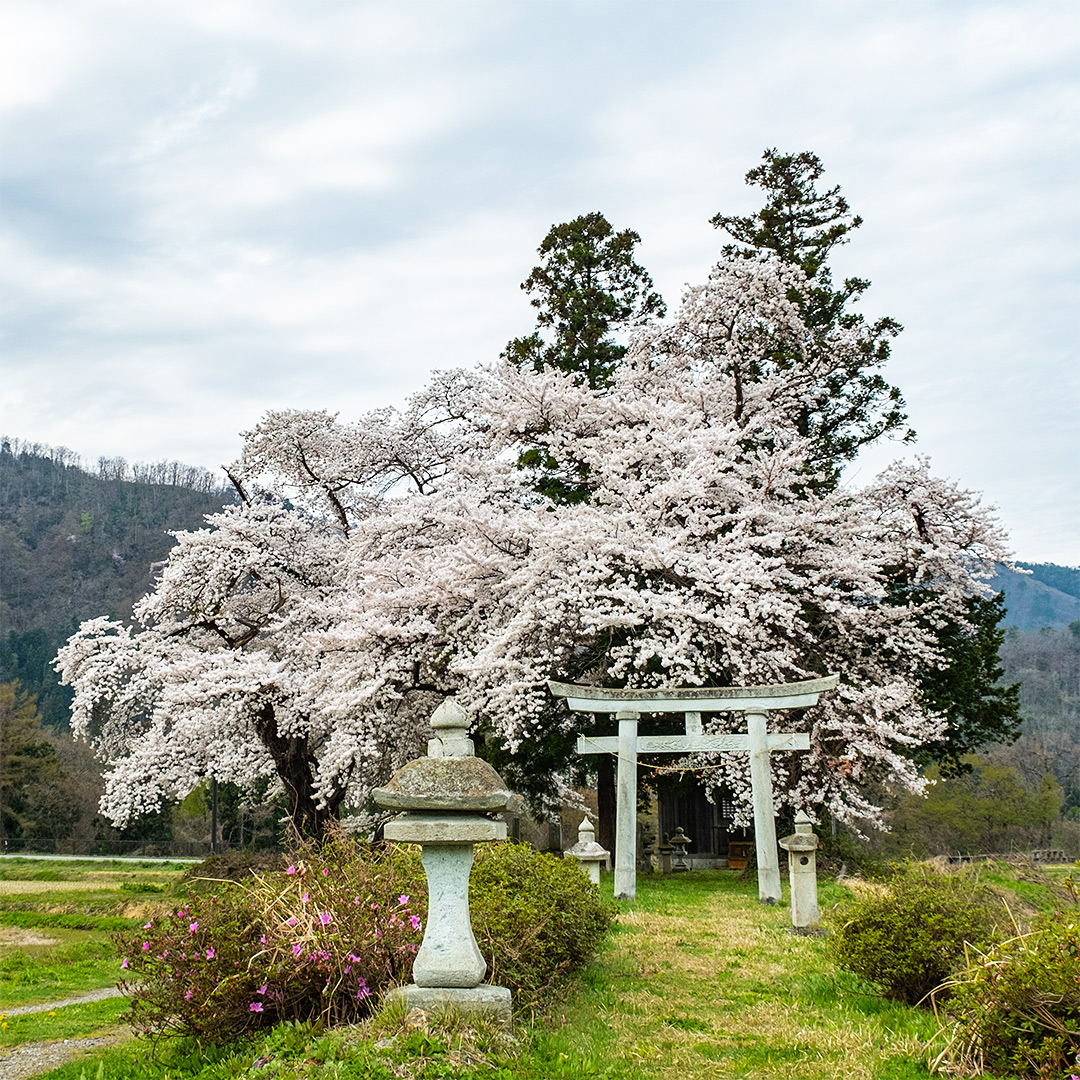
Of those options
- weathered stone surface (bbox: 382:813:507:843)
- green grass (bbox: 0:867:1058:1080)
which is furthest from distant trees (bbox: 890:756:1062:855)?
weathered stone surface (bbox: 382:813:507:843)

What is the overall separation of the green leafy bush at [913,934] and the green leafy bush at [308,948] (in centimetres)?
222

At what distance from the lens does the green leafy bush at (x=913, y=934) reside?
6.61m

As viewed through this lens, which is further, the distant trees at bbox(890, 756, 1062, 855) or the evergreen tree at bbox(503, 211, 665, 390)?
the distant trees at bbox(890, 756, 1062, 855)

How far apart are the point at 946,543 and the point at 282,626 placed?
1410 centimetres

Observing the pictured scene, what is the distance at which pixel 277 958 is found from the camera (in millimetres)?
6301

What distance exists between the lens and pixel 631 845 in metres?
13.6

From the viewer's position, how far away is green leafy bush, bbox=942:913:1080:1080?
474 centimetres

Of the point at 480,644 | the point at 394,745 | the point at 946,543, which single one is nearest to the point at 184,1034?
the point at 480,644

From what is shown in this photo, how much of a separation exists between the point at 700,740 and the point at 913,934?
23.8 feet

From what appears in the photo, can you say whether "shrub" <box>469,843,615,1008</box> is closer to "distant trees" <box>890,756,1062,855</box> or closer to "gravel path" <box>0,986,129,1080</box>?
"gravel path" <box>0,986,129,1080</box>

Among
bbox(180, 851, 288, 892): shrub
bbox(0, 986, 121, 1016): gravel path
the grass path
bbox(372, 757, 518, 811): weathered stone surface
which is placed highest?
bbox(372, 757, 518, 811): weathered stone surface

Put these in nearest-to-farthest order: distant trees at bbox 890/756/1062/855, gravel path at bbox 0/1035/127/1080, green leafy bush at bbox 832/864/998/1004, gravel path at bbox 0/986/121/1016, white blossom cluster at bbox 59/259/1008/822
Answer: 1. green leafy bush at bbox 832/864/998/1004
2. gravel path at bbox 0/1035/127/1080
3. gravel path at bbox 0/986/121/1016
4. white blossom cluster at bbox 59/259/1008/822
5. distant trees at bbox 890/756/1062/855

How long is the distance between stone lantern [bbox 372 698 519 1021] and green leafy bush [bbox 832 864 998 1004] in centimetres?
296

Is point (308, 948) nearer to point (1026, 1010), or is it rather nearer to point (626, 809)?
point (1026, 1010)
